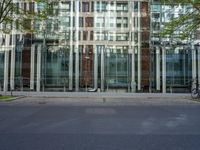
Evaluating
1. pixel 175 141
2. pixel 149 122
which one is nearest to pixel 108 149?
pixel 175 141

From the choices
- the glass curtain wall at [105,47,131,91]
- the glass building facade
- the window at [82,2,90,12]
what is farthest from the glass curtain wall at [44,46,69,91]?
the window at [82,2,90,12]

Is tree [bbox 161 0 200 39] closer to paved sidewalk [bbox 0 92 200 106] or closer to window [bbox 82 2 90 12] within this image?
paved sidewalk [bbox 0 92 200 106]

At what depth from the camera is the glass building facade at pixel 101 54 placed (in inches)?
1873

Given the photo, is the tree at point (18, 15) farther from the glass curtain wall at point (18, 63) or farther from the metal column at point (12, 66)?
the metal column at point (12, 66)

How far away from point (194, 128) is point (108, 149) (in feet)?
13.4

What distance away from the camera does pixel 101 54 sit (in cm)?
4916

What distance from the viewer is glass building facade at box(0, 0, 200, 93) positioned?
47562mm

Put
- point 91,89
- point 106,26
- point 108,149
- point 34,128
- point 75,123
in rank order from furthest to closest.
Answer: point 106,26
point 91,89
point 75,123
point 34,128
point 108,149

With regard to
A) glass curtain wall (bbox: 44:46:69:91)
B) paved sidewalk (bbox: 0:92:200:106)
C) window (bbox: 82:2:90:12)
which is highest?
window (bbox: 82:2:90:12)

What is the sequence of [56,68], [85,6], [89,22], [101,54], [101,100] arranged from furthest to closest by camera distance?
[85,6], [89,22], [101,54], [56,68], [101,100]

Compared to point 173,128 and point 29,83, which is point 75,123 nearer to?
point 173,128

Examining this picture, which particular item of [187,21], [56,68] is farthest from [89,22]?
[187,21]

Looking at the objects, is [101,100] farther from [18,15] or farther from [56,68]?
[56,68]

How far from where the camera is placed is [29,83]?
47219 mm
